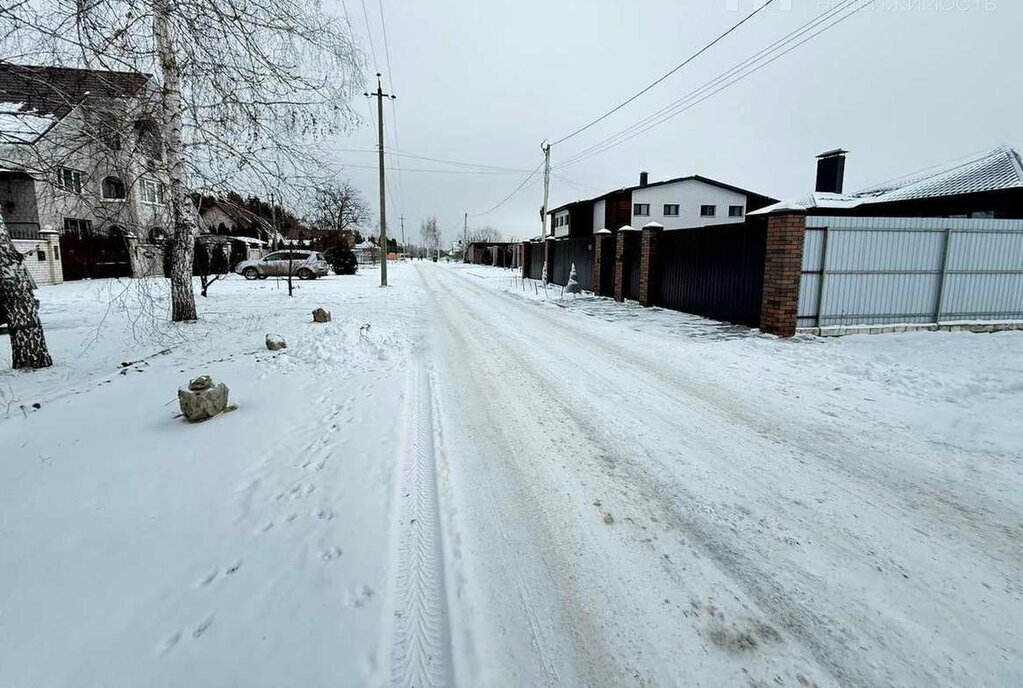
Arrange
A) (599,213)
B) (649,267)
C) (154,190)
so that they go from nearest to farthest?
(154,190) < (649,267) < (599,213)

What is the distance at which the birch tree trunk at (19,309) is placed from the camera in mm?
6051

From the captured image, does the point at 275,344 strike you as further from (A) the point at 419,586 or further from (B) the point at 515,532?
(A) the point at 419,586

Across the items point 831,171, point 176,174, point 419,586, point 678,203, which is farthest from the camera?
point 678,203

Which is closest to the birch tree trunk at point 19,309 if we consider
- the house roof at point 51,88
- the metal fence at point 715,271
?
the house roof at point 51,88

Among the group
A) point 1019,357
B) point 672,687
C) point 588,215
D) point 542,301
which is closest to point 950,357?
point 1019,357

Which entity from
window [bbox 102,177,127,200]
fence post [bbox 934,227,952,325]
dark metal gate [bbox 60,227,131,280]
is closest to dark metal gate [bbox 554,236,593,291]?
fence post [bbox 934,227,952,325]

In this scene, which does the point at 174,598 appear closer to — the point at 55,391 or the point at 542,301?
the point at 55,391

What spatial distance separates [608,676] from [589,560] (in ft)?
2.19

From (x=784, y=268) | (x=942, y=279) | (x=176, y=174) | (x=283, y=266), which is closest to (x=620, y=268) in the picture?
(x=784, y=268)

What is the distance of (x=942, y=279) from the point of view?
8.88 metres

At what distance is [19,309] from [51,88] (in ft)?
11.5

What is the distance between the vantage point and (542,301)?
52.4 ft

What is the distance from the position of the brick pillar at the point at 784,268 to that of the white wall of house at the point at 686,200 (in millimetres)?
26734

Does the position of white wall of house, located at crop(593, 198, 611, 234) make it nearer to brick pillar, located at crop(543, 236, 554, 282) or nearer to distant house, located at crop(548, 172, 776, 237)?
distant house, located at crop(548, 172, 776, 237)
